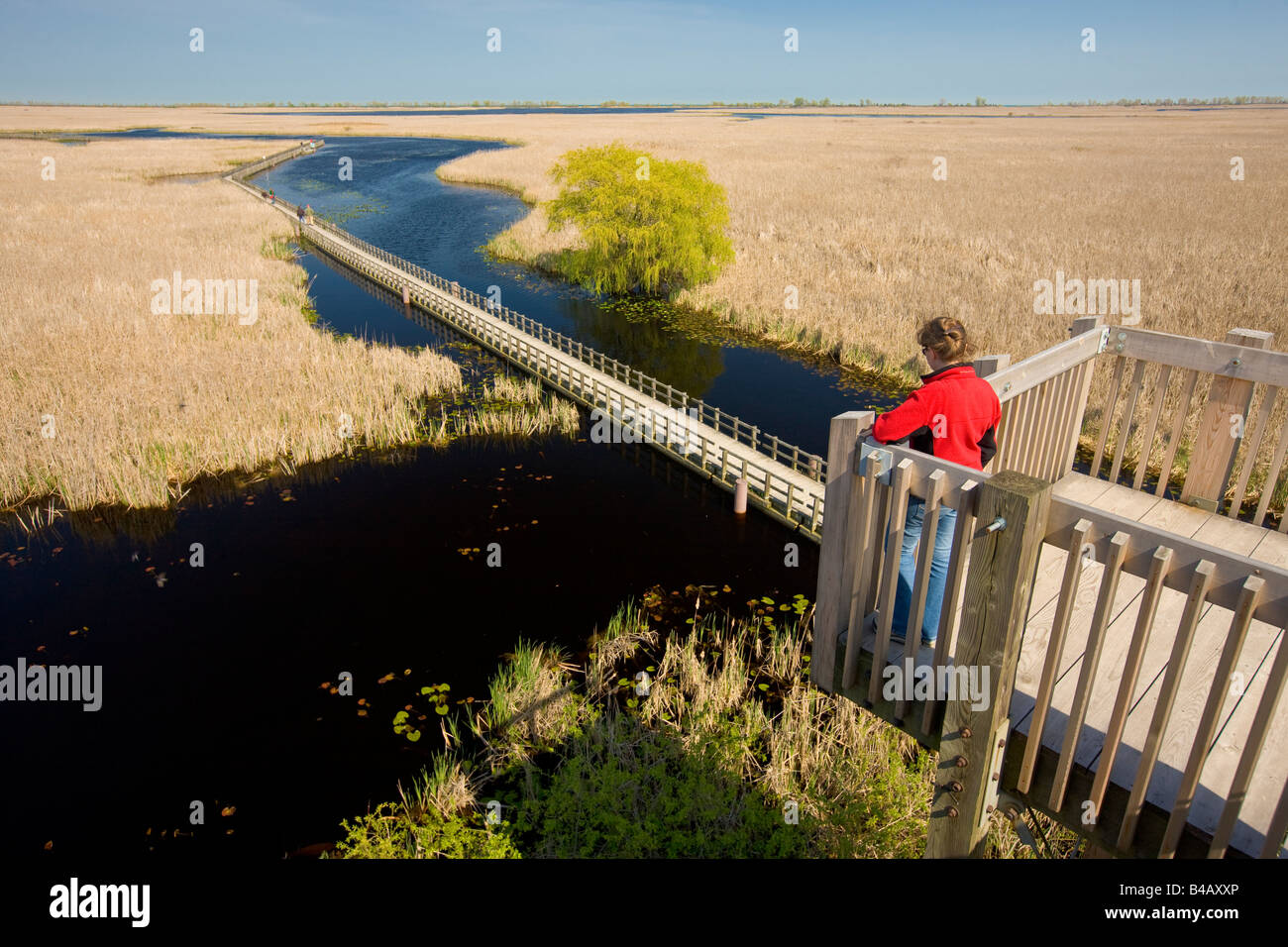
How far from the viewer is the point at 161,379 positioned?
19672 millimetres

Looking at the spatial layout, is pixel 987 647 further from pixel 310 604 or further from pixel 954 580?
pixel 310 604

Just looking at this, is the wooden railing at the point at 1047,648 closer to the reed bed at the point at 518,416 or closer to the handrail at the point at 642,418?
the handrail at the point at 642,418

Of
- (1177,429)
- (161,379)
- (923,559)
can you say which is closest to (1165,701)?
(923,559)

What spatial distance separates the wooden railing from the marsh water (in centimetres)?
729

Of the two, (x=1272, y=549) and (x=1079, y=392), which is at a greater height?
(x=1079, y=392)

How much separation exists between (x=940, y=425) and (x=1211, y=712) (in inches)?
72.2

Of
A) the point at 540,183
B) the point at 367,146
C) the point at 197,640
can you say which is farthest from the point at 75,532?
the point at 367,146

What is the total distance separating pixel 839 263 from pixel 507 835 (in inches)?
1123

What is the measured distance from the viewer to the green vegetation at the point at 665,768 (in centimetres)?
771

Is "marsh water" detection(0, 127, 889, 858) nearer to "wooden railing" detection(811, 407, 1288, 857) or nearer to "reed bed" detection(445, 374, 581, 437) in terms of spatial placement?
"reed bed" detection(445, 374, 581, 437)

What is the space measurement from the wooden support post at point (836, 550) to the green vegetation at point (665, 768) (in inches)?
147

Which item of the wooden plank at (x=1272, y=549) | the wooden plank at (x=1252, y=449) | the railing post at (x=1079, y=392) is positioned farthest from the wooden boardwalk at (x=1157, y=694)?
the railing post at (x=1079, y=392)
